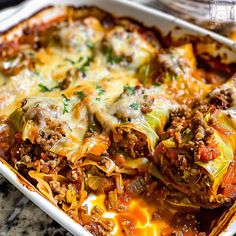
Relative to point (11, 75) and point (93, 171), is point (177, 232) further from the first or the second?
point (11, 75)

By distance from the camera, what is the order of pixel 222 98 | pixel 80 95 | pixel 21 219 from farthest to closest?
pixel 80 95, pixel 222 98, pixel 21 219

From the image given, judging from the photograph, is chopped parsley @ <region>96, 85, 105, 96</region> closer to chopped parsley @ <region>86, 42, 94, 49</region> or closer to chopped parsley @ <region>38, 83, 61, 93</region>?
chopped parsley @ <region>38, 83, 61, 93</region>

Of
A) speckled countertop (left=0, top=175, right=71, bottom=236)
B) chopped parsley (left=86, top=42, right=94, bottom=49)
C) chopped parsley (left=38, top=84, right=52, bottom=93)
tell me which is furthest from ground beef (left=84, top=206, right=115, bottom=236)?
chopped parsley (left=86, top=42, right=94, bottom=49)

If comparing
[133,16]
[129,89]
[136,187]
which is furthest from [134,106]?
[133,16]

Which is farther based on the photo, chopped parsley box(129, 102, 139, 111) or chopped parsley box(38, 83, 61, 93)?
chopped parsley box(38, 83, 61, 93)

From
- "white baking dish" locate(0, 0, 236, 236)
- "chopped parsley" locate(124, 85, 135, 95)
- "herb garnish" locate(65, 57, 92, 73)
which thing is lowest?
"herb garnish" locate(65, 57, 92, 73)

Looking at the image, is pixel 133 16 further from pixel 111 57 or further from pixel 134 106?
pixel 134 106

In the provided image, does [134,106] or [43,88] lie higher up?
[134,106]

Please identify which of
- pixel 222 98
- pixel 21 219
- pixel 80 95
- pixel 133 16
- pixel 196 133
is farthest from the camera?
pixel 133 16

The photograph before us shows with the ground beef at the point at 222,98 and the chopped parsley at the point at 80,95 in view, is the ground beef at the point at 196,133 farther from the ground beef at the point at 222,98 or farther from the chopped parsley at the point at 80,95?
the chopped parsley at the point at 80,95
